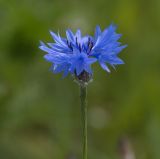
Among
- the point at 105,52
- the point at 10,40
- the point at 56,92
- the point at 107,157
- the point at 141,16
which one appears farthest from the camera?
the point at 141,16

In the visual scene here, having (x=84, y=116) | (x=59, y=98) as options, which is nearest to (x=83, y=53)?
(x=84, y=116)

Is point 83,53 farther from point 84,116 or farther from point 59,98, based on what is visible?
point 59,98

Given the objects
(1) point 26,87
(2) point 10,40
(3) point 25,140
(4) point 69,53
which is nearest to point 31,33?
(2) point 10,40

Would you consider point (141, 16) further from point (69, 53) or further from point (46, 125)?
point (69, 53)

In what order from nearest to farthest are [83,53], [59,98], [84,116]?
[84,116], [83,53], [59,98]

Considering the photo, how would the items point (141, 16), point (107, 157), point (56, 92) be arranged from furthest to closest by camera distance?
point (141, 16) < point (56, 92) < point (107, 157)

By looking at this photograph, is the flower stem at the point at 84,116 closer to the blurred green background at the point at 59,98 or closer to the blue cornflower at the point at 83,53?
the blue cornflower at the point at 83,53
